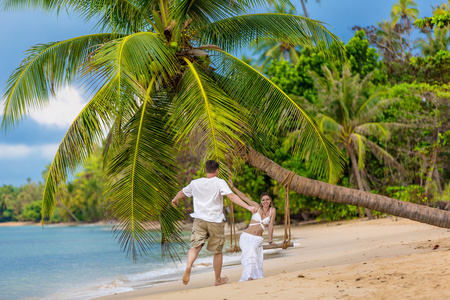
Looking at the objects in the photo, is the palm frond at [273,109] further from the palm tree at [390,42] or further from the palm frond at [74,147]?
the palm tree at [390,42]

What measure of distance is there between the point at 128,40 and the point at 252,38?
3.43m

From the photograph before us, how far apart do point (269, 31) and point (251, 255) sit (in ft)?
15.2

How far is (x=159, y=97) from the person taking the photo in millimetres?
8109

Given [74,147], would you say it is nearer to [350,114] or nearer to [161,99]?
[161,99]

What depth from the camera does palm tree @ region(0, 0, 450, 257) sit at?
656 cm

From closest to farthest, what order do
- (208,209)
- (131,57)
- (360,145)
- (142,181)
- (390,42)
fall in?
(208,209) → (131,57) → (142,181) → (360,145) → (390,42)

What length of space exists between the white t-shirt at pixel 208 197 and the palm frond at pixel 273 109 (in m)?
2.51

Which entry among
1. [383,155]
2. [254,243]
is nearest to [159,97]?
[254,243]

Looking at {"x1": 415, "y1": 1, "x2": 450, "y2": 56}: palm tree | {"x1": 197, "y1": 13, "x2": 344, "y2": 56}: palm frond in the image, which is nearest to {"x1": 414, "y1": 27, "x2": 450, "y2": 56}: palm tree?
{"x1": 415, "y1": 1, "x2": 450, "y2": 56}: palm tree

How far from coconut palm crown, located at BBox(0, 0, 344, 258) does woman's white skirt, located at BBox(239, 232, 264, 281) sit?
1225 millimetres

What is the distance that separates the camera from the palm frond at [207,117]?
254 inches

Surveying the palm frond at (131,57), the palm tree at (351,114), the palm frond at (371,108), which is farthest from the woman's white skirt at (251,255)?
the palm frond at (371,108)

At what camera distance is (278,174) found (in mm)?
7527

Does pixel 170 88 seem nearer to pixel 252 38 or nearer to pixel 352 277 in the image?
pixel 252 38
